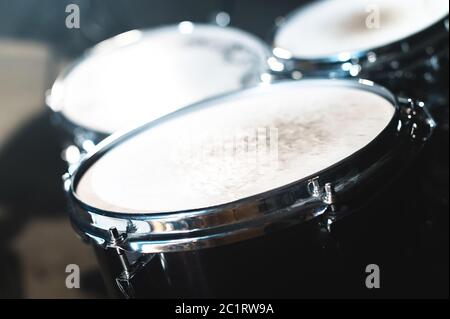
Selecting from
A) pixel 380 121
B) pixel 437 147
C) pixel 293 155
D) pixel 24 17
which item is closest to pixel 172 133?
pixel 293 155

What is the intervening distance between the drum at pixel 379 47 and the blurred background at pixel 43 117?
2.86 ft

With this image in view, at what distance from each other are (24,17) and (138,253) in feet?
6.12

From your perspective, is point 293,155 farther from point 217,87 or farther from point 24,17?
point 24,17

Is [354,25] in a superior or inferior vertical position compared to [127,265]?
superior

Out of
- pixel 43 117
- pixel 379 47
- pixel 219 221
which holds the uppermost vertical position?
pixel 379 47

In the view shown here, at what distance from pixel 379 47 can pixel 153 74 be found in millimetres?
658

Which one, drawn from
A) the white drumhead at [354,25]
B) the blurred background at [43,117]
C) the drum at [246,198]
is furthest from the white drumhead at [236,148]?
the blurred background at [43,117]

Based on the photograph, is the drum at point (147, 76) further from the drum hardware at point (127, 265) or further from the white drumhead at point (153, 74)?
the drum hardware at point (127, 265)

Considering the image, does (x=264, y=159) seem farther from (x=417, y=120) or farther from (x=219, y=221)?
(x=417, y=120)

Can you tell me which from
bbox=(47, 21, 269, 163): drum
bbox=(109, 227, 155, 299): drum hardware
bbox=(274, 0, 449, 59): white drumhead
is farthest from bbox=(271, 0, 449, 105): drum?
bbox=(109, 227, 155, 299): drum hardware

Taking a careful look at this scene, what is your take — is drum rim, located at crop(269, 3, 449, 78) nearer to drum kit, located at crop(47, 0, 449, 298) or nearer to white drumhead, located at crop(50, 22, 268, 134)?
drum kit, located at crop(47, 0, 449, 298)

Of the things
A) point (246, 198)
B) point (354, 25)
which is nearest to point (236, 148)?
point (246, 198)

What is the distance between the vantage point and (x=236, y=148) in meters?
1.09
